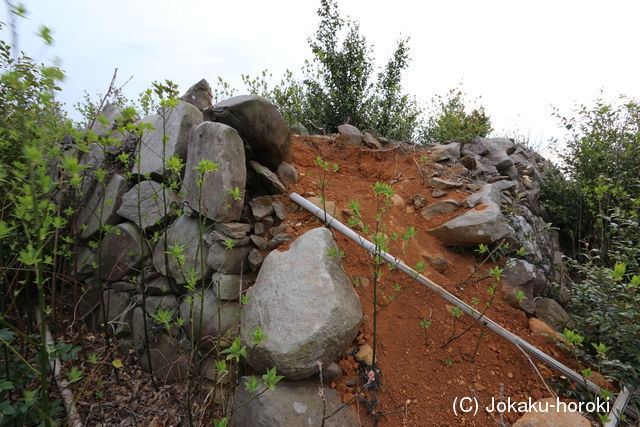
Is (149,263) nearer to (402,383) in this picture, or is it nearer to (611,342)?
(402,383)

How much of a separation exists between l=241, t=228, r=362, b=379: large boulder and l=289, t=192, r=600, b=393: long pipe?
0.25m

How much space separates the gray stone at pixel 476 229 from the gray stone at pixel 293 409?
1.67m

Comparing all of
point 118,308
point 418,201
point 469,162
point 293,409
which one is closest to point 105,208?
point 118,308

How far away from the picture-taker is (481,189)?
346 cm

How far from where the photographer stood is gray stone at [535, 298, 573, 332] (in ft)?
8.65

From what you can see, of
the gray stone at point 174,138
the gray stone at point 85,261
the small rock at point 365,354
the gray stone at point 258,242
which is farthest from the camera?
the gray stone at point 85,261

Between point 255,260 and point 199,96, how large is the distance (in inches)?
95.3

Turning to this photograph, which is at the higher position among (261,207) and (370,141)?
(370,141)

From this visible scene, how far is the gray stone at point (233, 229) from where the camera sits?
2840mm

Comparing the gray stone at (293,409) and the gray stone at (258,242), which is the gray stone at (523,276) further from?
the gray stone at (258,242)

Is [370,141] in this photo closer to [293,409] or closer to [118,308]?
[293,409]

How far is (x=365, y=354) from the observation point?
2330mm

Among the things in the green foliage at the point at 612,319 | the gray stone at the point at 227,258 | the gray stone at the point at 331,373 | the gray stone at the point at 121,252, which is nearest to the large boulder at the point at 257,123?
the gray stone at the point at 227,258

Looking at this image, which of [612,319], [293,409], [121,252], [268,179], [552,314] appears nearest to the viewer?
[293,409]
